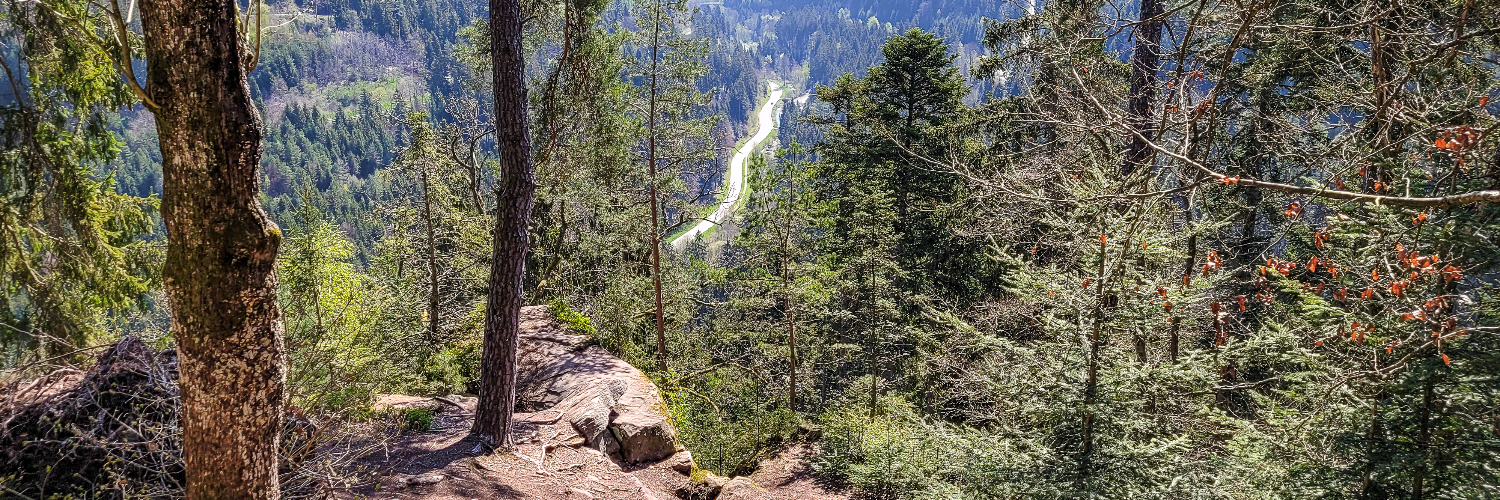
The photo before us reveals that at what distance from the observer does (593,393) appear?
8.60 meters

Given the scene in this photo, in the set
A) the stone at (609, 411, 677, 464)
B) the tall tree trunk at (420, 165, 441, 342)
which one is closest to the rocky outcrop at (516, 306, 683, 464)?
the stone at (609, 411, 677, 464)

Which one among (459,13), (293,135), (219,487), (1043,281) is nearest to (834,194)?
(1043,281)

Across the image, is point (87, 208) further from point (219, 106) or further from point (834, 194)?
point (834, 194)

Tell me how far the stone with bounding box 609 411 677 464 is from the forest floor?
13 centimetres

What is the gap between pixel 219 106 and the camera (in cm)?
253

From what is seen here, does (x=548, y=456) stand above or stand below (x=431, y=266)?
below

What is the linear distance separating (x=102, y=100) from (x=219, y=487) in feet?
24.8

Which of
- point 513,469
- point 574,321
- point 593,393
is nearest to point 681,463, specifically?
point 593,393

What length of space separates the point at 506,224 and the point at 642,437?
3197mm

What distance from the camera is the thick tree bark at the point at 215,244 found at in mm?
2473

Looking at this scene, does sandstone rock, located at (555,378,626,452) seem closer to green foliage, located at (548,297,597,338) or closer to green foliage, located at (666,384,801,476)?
green foliage, located at (666,384,801,476)

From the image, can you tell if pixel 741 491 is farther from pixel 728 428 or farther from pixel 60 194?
pixel 60 194

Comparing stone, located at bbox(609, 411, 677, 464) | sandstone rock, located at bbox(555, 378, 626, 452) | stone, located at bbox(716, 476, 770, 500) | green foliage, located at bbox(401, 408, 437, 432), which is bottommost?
stone, located at bbox(716, 476, 770, 500)

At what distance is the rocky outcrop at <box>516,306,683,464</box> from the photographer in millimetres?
7883
